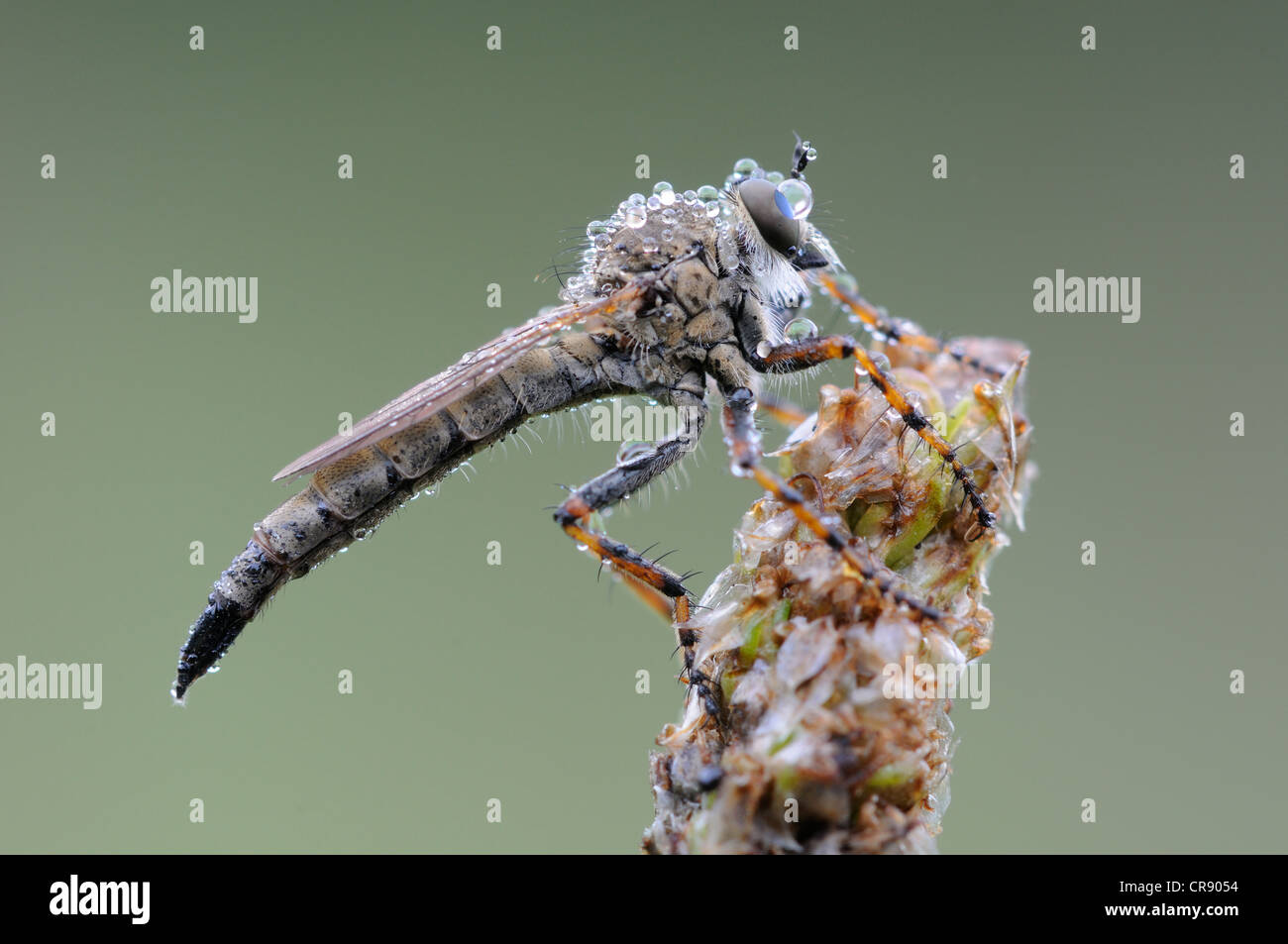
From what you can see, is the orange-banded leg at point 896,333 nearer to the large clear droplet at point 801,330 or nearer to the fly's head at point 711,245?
the large clear droplet at point 801,330

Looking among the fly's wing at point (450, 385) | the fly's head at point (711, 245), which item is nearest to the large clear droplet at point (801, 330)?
the fly's head at point (711, 245)

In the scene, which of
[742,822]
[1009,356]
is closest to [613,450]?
[1009,356]

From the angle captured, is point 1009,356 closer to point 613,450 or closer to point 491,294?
point 613,450

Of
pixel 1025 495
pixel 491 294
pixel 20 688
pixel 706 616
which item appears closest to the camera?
pixel 706 616

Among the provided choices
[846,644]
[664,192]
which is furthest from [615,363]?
[846,644]

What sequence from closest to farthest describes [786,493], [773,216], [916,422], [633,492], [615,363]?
[786,493]
[916,422]
[633,492]
[773,216]
[615,363]

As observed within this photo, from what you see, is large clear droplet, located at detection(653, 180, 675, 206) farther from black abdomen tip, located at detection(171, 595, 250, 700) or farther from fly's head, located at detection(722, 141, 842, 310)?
black abdomen tip, located at detection(171, 595, 250, 700)

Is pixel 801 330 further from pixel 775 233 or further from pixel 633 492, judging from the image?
pixel 633 492
